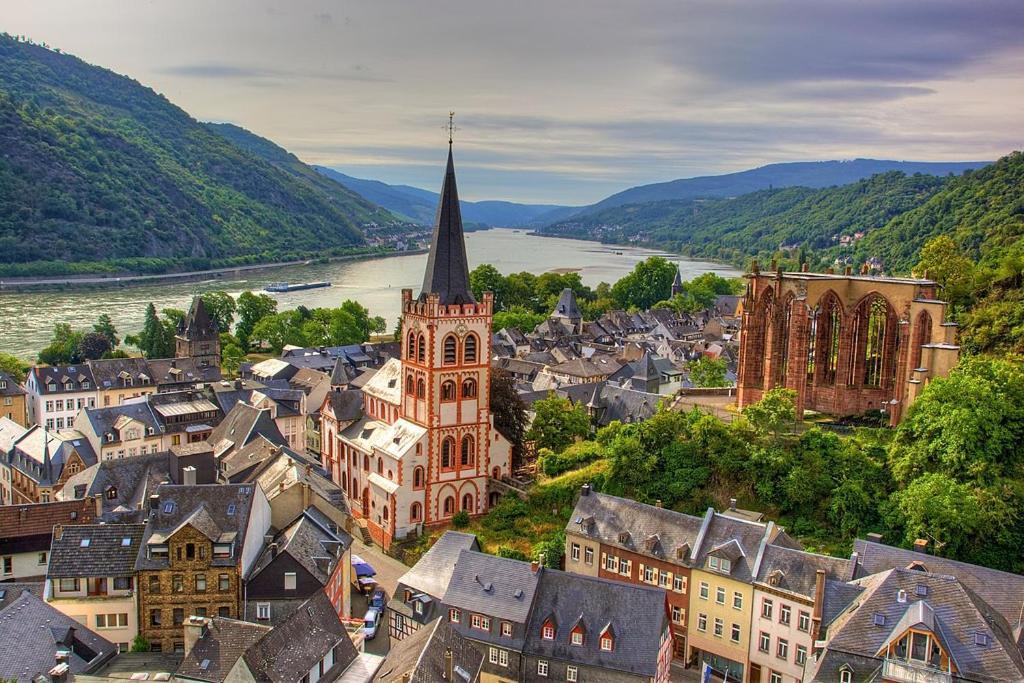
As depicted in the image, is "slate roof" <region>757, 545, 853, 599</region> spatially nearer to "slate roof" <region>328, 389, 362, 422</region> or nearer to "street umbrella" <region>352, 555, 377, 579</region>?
"street umbrella" <region>352, 555, 377, 579</region>

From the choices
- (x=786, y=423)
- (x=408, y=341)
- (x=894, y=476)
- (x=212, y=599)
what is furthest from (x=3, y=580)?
(x=894, y=476)

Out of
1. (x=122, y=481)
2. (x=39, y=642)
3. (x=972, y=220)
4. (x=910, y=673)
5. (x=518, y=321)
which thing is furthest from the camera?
(x=518, y=321)

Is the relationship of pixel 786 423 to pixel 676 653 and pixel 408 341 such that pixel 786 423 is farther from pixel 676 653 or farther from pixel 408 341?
pixel 408 341

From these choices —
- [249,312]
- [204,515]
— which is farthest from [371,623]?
[249,312]

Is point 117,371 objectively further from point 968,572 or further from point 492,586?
point 968,572

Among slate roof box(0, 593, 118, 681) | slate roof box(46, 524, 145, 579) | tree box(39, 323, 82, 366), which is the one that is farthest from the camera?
tree box(39, 323, 82, 366)

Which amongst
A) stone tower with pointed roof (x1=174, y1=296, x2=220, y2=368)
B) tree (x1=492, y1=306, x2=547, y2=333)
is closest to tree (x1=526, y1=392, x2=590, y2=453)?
stone tower with pointed roof (x1=174, y1=296, x2=220, y2=368)

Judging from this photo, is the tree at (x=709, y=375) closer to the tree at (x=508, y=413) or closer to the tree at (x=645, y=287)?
the tree at (x=508, y=413)
